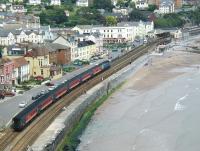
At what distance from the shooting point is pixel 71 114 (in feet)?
127

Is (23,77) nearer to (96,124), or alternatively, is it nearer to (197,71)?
(96,124)

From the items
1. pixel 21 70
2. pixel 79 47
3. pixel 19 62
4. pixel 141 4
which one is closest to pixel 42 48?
pixel 19 62

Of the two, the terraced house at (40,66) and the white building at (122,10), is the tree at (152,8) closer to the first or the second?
the white building at (122,10)

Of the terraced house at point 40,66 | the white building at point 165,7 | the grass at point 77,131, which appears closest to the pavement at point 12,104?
the grass at point 77,131

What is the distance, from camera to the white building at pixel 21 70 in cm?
5194

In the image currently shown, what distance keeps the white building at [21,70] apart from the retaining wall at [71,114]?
7047 millimetres

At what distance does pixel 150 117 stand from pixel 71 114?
632 cm

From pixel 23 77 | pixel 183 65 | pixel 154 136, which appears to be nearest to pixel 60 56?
pixel 23 77

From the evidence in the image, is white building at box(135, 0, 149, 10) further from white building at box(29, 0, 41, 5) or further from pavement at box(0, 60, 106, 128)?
pavement at box(0, 60, 106, 128)

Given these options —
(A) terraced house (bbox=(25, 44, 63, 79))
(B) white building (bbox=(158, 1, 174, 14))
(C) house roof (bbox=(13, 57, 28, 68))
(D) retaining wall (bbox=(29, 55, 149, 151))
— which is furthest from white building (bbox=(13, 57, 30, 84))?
(B) white building (bbox=(158, 1, 174, 14))

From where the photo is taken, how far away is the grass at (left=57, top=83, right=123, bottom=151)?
33309mm

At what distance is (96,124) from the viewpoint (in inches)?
1576

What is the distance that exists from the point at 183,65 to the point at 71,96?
3021cm

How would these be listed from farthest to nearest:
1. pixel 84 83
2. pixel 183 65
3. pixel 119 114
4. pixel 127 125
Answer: pixel 183 65 → pixel 84 83 → pixel 119 114 → pixel 127 125
